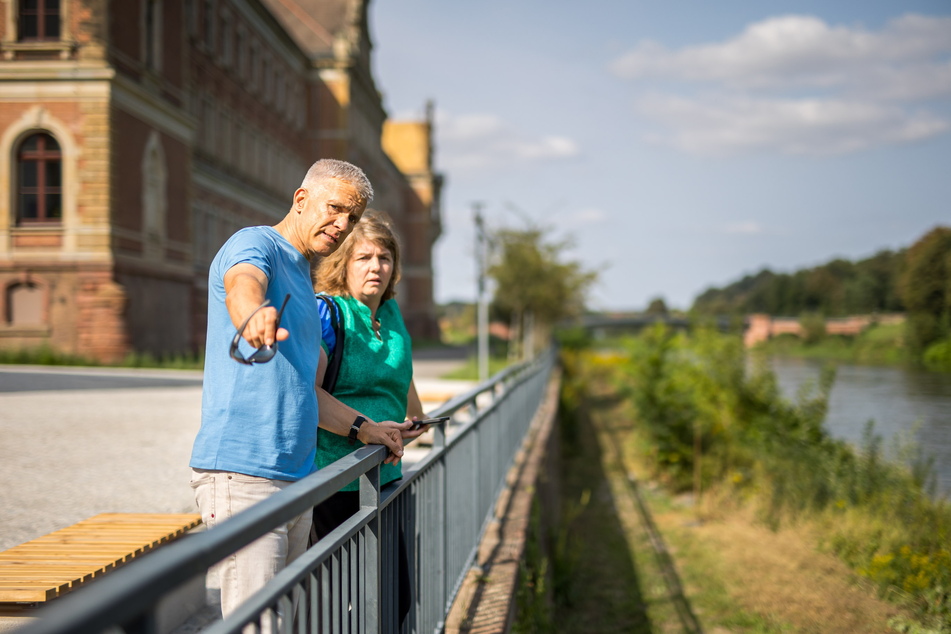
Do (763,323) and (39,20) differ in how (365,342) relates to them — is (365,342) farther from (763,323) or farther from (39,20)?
(763,323)

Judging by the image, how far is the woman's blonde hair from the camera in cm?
283

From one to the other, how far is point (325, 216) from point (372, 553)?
99cm

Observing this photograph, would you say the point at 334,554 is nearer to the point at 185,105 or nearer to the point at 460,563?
the point at 460,563

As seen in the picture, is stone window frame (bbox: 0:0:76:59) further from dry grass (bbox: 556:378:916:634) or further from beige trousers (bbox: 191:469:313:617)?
beige trousers (bbox: 191:469:313:617)

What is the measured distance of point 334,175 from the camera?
2.23 metres

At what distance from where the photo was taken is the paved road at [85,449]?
5328mm

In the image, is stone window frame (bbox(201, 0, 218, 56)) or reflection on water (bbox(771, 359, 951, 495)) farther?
stone window frame (bbox(201, 0, 218, 56))

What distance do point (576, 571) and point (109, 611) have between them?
8.16m

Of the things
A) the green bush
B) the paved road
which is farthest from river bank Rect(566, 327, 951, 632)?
the paved road

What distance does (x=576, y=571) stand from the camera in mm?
8531

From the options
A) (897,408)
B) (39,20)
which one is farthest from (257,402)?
(897,408)

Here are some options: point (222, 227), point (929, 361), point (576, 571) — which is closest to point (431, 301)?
point (222, 227)

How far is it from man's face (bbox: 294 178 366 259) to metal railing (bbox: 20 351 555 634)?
594mm

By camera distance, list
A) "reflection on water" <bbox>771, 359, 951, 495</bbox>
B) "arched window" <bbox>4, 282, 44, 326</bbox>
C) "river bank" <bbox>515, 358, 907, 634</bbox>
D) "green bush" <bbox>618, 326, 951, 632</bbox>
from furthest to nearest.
A: "arched window" <bbox>4, 282, 44, 326</bbox>
"reflection on water" <bbox>771, 359, 951, 495</bbox>
"green bush" <bbox>618, 326, 951, 632</bbox>
"river bank" <bbox>515, 358, 907, 634</bbox>
